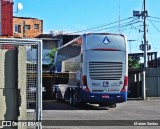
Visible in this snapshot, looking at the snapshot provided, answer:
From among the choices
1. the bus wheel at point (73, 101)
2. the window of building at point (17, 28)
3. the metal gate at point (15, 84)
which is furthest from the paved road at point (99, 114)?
the window of building at point (17, 28)

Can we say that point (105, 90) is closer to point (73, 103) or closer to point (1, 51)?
point (73, 103)

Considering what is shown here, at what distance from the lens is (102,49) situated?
23.0m

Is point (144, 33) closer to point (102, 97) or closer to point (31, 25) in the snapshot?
point (102, 97)

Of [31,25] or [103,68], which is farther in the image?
[31,25]

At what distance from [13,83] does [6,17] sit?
20984mm

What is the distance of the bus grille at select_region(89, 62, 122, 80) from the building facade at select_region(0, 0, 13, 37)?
5.46m

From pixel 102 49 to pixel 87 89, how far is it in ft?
7.73

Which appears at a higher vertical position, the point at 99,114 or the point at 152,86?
the point at 152,86

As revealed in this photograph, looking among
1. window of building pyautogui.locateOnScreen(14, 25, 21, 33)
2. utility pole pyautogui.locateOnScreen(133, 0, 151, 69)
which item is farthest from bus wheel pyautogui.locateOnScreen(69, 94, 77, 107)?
window of building pyautogui.locateOnScreen(14, 25, 21, 33)

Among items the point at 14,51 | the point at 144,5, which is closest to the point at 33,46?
the point at 14,51

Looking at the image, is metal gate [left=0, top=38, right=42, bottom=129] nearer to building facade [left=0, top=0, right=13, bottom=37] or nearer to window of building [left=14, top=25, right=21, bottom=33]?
building facade [left=0, top=0, right=13, bottom=37]

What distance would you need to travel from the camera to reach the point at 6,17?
25156 mm

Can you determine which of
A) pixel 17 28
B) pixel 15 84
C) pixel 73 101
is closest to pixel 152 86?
pixel 73 101

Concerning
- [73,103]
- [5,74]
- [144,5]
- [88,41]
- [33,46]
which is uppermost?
[144,5]
